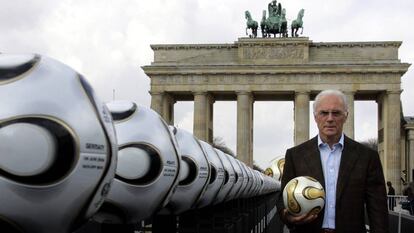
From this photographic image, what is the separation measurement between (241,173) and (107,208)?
23.9ft

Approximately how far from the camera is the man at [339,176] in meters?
4.62

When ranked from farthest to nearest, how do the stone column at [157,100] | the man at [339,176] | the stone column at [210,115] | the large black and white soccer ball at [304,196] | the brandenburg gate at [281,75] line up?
the stone column at [210,115] → the stone column at [157,100] → the brandenburg gate at [281,75] → the man at [339,176] → the large black and white soccer ball at [304,196]

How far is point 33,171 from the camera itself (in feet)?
10.7

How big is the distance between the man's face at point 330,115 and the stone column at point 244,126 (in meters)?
65.2

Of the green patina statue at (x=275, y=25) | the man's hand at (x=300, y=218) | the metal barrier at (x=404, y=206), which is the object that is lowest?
the metal barrier at (x=404, y=206)

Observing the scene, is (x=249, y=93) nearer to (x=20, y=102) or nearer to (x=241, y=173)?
(x=241, y=173)

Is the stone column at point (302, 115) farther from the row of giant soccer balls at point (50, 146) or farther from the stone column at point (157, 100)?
the row of giant soccer balls at point (50, 146)

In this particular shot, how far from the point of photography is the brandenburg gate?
67688 millimetres

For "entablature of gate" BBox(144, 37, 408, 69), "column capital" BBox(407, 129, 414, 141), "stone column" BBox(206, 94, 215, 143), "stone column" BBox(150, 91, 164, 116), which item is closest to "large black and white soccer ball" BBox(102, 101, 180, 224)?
"entablature of gate" BBox(144, 37, 408, 69)

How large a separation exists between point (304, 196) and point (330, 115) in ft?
1.69

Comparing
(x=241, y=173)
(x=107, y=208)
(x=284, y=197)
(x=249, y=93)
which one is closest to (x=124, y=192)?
(x=107, y=208)

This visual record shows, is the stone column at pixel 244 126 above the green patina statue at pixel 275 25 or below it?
below

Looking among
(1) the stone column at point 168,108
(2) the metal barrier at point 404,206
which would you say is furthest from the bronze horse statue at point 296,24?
(2) the metal barrier at point 404,206

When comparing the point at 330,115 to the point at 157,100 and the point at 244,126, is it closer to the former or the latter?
the point at 157,100
